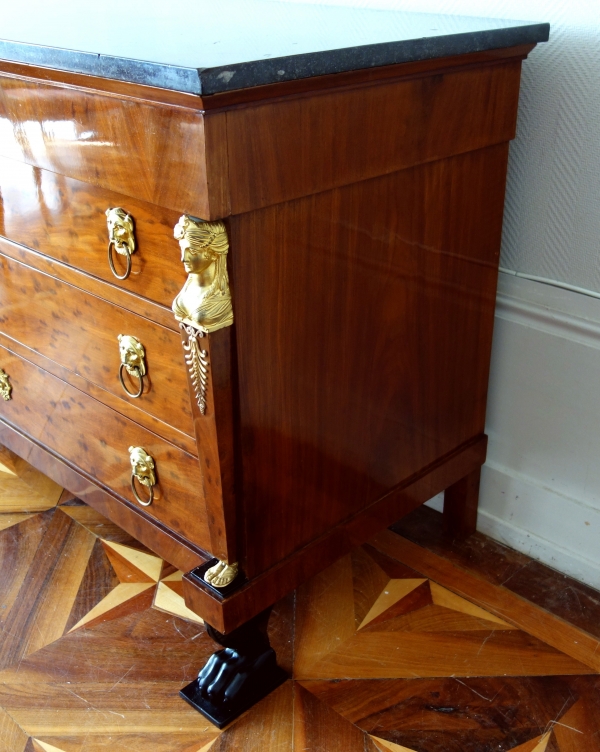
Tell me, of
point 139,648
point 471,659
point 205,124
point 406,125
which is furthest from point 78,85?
point 471,659

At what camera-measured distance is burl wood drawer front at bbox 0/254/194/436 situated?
842 mm

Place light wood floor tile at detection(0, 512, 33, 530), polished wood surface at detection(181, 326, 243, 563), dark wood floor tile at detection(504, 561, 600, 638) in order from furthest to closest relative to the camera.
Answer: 1. light wood floor tile at detection(0, 512, 33, 530)
2. dark wood floor tile at detection(504, 561, 600, 638)
3. polished wood surface at detection(181, 326, 243, 563)

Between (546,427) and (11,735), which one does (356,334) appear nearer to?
(546,427)

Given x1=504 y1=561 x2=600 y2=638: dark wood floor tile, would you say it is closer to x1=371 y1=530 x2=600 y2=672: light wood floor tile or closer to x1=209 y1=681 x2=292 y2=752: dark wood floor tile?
x1=371 y1=530 x2=600 y2=672: light wood floor tile

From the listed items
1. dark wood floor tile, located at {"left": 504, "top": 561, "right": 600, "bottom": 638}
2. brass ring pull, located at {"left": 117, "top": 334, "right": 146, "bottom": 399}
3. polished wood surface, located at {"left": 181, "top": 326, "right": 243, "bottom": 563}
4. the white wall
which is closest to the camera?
polished wood surface, located at {"left": 181, "top": 326, "right": 243, "bottom": 563}

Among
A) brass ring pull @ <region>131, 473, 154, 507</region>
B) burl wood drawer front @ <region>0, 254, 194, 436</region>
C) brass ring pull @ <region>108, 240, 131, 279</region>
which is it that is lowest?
brass ring pull @ <region>131, 473, 154, 507</region>

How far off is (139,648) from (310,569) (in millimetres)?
273

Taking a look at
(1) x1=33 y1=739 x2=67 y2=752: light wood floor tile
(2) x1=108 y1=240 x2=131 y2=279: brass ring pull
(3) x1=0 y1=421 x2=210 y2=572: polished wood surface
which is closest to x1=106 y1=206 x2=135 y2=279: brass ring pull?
(2) x1=108 y1=240 x2=131 y2=279: brass ring pull

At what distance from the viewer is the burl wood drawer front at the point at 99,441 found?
0.90 m

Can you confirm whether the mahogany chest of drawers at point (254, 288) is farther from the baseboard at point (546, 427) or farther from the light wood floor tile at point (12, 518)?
the light wood floor tile at point (12, 518)

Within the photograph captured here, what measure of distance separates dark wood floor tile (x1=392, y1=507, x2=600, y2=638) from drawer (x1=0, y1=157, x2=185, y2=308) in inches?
25.4

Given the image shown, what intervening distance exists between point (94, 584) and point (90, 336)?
425mm

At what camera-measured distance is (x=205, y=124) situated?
25.5 inches

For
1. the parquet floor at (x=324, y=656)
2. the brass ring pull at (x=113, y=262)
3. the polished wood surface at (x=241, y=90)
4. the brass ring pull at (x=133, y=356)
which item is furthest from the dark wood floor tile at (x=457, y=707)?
the polished wood surface at (x=241, y=90)
